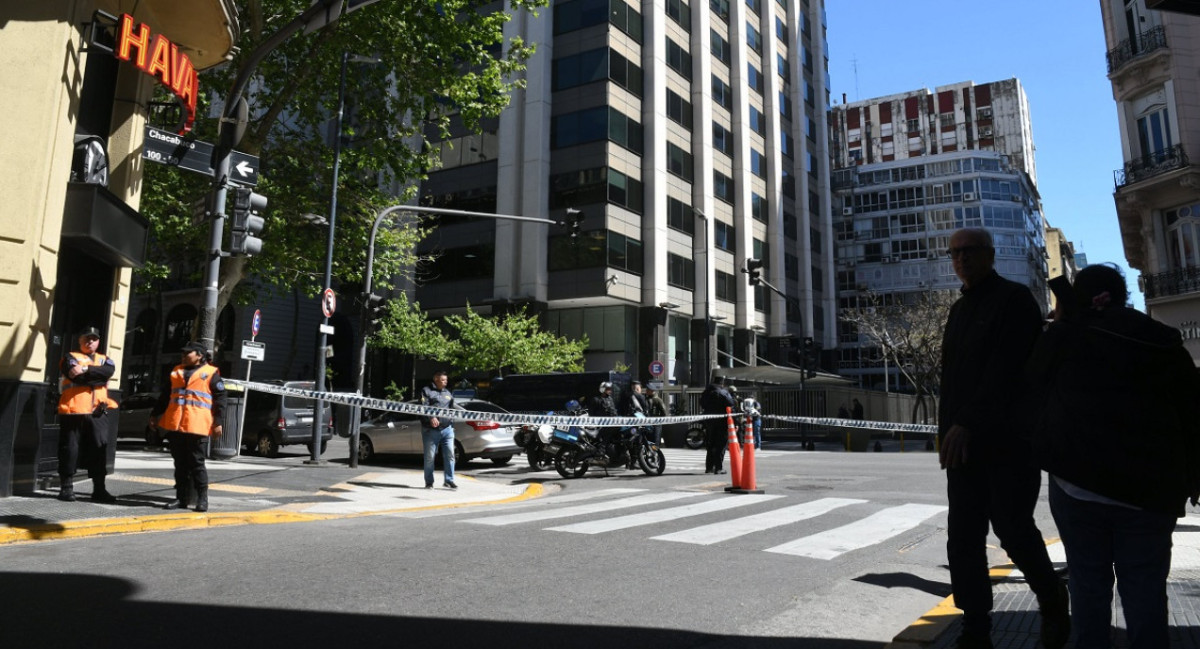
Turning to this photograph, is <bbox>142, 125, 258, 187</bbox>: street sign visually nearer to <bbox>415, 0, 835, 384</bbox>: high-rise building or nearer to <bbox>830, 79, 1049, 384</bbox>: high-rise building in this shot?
<bbox>415, 0, 835, 384</bbox>: high-rise building

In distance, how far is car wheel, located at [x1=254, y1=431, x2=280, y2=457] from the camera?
18.0 meters

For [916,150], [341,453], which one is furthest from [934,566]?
[916,150]

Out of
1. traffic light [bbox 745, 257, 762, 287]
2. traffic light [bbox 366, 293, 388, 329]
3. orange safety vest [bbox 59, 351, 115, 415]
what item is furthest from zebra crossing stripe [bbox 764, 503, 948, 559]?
traffic light [bbox 745, 257, 762, 287]

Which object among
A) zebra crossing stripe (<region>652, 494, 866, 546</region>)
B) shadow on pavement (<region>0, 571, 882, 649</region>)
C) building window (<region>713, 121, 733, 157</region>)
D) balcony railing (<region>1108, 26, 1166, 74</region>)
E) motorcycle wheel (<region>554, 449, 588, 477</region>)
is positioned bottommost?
shadow on pavement (<region>0, 571, 882, 649</region>)

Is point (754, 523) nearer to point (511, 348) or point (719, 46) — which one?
point (511, 348)

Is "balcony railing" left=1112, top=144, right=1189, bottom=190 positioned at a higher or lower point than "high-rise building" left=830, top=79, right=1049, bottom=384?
lower

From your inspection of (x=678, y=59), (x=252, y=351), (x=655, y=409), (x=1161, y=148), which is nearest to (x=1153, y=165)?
(x=1161, y=148)

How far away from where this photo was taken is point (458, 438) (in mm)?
15805

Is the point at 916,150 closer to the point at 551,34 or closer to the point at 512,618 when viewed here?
the point at 551,34

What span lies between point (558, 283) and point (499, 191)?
5.54m

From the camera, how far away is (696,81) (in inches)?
1709

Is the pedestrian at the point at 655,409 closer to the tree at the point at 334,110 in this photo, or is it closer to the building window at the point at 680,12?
the tree at the point at 334,110

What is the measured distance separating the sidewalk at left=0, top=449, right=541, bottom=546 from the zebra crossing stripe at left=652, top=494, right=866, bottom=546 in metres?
3.85

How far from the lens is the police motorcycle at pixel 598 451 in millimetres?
14156
